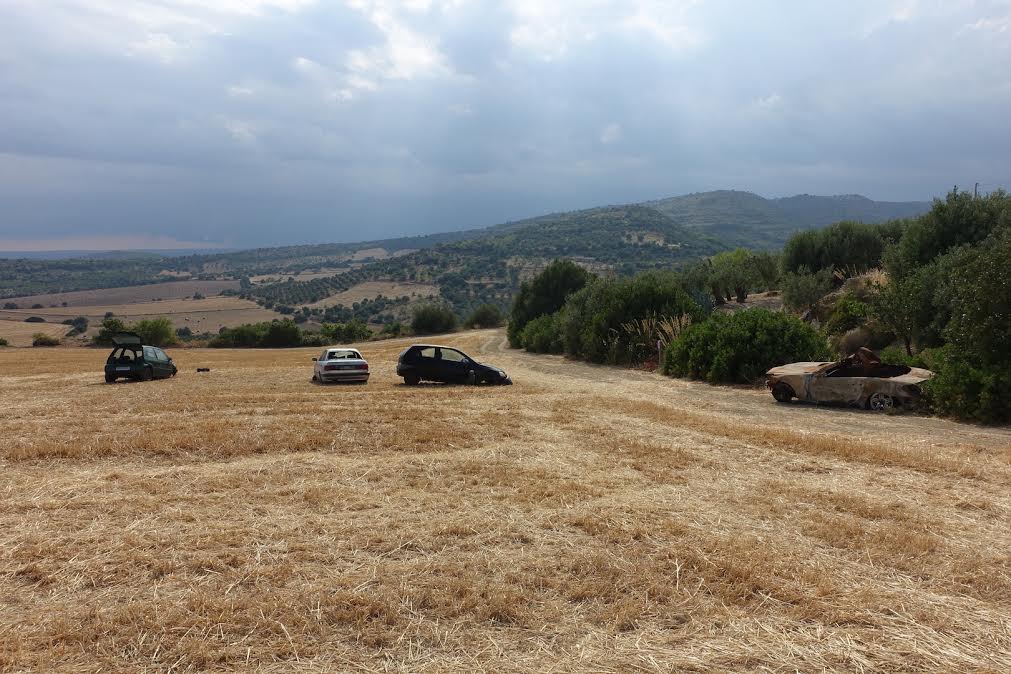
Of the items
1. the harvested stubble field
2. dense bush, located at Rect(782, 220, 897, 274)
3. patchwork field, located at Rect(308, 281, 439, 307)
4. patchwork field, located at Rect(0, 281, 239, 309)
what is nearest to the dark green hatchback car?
the harvested stubble field

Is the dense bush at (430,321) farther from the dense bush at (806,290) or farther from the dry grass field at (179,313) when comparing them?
the dense bush at (806,290)

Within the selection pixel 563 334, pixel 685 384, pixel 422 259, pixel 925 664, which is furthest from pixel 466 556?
pixel 422 259

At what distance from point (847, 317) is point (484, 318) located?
5324 centimetres

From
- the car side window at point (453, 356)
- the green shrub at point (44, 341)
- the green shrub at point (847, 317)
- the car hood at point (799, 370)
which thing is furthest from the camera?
the green shrub at point (44, 341)

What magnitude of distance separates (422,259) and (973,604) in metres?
162

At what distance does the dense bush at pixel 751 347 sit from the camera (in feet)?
68.7

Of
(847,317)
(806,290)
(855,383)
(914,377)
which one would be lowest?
(855,383)

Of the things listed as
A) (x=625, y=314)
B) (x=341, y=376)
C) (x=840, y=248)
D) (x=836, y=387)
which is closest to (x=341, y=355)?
(x=341, y=376)

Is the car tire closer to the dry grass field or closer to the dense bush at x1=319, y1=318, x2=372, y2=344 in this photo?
the dense bush at x1=319, y1=318, x2=372, y2=344

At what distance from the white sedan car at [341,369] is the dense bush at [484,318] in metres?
54.1

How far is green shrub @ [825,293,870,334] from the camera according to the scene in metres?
26.1

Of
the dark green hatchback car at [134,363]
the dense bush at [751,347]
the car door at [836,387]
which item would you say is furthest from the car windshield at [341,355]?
the car door at [836,387]

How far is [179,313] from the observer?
104375 mm

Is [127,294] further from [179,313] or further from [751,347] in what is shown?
[751,347]
